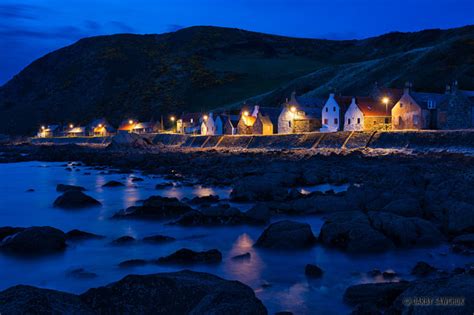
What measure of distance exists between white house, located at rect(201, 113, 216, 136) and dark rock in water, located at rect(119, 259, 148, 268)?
8262 centimetres

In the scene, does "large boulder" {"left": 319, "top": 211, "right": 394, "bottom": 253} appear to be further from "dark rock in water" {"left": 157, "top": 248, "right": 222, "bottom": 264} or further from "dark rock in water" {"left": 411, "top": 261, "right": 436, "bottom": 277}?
"dark rock in water" {"left": 157, "top": 248, "right": 222, "bottom": 264}

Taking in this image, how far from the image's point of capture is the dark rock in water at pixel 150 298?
7.20m

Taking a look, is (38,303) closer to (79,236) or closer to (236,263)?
(236,263)

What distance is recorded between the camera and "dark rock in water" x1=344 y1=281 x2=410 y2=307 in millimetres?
10680

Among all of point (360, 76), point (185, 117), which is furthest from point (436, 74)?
point (185, 117)

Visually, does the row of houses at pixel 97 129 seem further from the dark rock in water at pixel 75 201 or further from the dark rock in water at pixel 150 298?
the dark rock in water at pixel 150 298

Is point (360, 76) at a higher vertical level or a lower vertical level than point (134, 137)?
higher

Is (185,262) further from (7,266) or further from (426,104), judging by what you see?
(426,104)

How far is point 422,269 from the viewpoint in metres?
13.8

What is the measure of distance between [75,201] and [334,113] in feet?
177

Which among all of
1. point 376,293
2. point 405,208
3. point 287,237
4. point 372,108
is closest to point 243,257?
point 287,237

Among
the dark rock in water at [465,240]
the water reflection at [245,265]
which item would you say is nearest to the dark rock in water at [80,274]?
the water reflection at [245,265]

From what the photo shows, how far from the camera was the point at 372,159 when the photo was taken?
4622 centimetres

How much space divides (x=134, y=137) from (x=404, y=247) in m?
86.2
